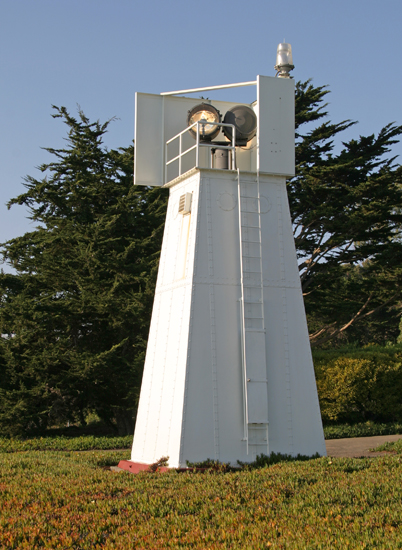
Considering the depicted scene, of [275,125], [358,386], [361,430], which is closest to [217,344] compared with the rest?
[275,125]

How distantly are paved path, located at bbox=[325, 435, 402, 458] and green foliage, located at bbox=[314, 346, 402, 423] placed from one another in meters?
1.81

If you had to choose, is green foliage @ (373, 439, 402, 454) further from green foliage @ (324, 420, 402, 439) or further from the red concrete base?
the red concrete base

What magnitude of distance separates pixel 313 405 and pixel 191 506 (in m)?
4.23

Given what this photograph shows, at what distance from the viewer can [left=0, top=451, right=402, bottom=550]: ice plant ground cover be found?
574 cm

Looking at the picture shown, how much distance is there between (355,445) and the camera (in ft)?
51.8

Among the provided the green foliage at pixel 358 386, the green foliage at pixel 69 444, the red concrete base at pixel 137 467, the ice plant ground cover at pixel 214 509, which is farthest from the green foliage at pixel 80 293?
Result: the ice plant ground cover at pixel 214 509

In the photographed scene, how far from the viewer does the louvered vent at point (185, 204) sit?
10906 millimetres

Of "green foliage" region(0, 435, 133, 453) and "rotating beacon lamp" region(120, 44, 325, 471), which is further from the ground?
"rotating beacon lamp" region(120, 44, 325, 471)

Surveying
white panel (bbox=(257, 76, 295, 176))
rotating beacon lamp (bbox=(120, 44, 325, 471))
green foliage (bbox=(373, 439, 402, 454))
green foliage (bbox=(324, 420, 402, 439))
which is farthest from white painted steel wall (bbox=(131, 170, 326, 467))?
green foliage (bbox=(324, 420, 402, 439))

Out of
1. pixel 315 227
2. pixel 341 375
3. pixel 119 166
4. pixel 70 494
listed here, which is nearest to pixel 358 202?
pixel 315 227

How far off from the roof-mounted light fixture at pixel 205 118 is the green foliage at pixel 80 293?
9509 mm

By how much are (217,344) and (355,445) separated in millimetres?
A: 7453

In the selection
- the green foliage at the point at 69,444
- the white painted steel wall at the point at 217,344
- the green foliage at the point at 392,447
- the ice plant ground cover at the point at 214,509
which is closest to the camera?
the ice plant ground cover at the point at 214,509

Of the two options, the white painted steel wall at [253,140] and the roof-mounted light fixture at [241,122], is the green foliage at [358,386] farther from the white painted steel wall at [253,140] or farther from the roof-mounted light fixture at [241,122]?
the roof-mounted light fixture at [241,122]
